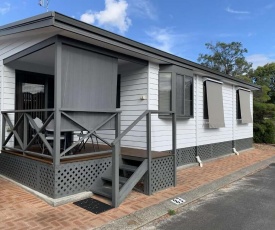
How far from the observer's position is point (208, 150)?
8.24 m

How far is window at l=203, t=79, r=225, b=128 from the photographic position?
26.1 ft

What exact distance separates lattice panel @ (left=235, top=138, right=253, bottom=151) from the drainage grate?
7429 mm

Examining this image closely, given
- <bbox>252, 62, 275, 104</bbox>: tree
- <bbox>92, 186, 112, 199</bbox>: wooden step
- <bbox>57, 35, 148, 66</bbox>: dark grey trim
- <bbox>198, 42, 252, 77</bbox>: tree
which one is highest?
<bbox>198, 42, 252, 77</bbox>: tree

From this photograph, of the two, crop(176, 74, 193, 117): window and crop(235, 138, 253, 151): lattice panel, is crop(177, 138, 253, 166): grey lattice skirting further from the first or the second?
crop(176, 74, 193, 117): window

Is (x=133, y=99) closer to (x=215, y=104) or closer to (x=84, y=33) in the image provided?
(x=84, y=33)

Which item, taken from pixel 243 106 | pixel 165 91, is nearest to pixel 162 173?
pixel 165 91

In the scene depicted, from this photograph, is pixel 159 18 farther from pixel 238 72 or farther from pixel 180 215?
pixel 180 215

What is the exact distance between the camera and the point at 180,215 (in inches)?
152

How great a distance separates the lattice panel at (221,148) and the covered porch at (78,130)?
12.6 feet

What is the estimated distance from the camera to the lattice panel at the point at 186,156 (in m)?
6.97

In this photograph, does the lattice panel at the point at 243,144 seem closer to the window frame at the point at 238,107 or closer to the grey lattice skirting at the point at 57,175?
the window frame at the point at 238,107

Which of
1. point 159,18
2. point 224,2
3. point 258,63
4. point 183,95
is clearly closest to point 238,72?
point 258,63

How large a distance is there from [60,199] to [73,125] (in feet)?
4.05

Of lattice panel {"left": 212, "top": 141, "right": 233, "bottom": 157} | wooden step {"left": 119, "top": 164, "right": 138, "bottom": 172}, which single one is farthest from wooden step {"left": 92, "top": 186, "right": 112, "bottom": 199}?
lattice panel {"left": 212, "top": 141, "right": 233, "bottom": 157}
